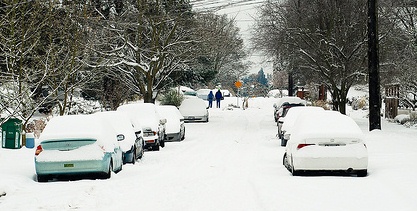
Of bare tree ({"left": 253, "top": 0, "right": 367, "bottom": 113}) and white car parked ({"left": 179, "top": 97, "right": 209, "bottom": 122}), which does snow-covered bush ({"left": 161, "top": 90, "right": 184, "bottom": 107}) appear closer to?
white car parked ({"left": 179, "top": 97, "right": 209, "bottom": 122})

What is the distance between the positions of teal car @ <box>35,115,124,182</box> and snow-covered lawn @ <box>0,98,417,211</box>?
299 mm

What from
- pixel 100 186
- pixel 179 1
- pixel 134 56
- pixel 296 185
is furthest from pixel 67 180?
pixel 179 1

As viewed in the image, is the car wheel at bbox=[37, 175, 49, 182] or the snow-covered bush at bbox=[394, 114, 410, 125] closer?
the car wheel at bbox=[37, 175, 49, 182]

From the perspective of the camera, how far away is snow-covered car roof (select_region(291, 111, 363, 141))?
13.8 metres

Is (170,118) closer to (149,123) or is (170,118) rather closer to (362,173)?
(149,123)

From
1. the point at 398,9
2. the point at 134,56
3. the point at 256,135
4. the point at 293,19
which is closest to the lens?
the point at 256,135

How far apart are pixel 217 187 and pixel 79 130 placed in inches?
146

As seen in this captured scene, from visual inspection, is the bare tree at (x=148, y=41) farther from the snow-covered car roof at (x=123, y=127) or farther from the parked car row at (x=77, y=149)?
the parked car row at (x=77, y=149)

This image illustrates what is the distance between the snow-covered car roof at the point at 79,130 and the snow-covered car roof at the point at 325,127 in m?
4.32

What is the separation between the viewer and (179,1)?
42.8m

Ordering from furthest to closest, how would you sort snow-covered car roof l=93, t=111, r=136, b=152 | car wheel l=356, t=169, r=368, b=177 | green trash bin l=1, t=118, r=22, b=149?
green trash bin l=1, t=118, r=22, b=149 → snow-covered car roof l=93, t=111, r=136, b=152 → car wheel l=356, t=169, r=368, b=177

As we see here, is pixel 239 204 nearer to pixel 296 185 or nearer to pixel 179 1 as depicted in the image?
pixel 296 185

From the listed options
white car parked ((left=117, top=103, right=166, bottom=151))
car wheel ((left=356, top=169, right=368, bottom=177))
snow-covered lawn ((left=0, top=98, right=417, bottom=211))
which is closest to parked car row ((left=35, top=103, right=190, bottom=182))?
snow-covered lawn ((left=0, top=98, right=417, bottom=211))

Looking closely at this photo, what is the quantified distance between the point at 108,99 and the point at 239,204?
2857cm
